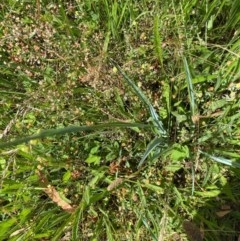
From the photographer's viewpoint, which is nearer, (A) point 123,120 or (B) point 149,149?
(B) point 149,149

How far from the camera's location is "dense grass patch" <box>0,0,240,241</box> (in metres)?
1.57

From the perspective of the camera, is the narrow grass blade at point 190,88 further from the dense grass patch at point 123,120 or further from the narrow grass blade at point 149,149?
the narrow grass blade at point 149,149

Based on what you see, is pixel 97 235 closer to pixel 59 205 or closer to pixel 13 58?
pixel 59 205

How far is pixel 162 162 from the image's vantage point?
1633 millimetres

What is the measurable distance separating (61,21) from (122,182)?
2.62ft

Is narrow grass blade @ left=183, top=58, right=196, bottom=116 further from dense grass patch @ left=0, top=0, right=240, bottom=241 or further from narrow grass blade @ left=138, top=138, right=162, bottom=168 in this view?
narrow grass blade @ left=138, top=138, right=162, bottom=168

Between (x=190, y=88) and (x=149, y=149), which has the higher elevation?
(x=190, y=88)

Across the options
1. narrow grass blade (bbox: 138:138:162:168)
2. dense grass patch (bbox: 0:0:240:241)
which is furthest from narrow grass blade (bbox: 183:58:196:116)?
narrow grass blade (bbox: 138:138:162:168)

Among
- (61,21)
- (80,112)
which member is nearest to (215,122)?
(80,112)

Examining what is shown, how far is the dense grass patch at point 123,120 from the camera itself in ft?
5.16

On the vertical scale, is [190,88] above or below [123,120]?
above

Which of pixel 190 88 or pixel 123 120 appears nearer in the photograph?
pixel 190 88

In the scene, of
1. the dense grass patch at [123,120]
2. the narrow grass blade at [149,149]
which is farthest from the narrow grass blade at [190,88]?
the narrow grass blade at [149,149]

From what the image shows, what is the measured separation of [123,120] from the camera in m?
1.65
